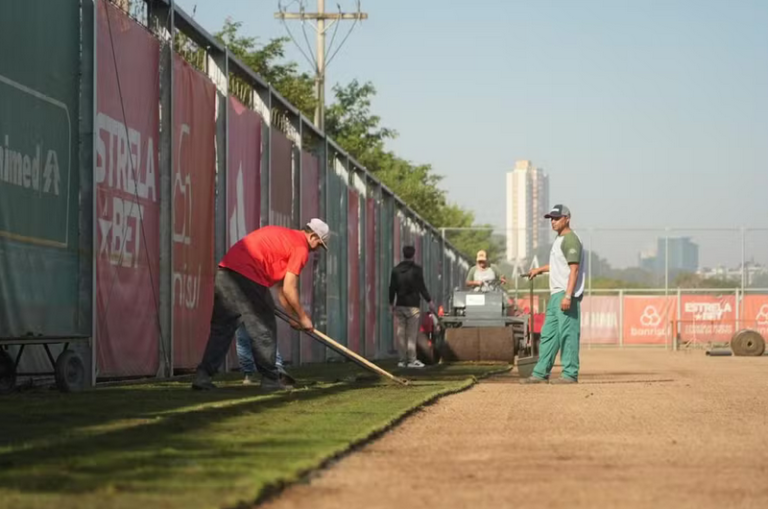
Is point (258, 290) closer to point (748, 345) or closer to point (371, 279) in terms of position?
point (371, 279)

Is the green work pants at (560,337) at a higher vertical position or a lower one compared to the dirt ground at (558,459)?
higher

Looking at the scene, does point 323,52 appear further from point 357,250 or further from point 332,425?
point 332,425

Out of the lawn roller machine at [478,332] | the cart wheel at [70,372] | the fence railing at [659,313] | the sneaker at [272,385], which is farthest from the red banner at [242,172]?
the fence railing at [659,313]

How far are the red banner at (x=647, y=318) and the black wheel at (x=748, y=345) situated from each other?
17.1m

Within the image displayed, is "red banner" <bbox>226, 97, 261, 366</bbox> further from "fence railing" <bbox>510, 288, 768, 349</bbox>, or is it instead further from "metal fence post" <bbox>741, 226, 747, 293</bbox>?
"metal fence post" <bbox>741, 226, 747, 293</bbox>

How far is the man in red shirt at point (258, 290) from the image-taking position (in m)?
13.1

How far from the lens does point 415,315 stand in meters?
23.6

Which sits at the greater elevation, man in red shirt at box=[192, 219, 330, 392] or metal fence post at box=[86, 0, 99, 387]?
metal fence post at box=[86, 0, 99, 387]

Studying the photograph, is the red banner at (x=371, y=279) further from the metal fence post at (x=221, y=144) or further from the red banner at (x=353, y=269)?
the metal fence post at (x=221, y=144)

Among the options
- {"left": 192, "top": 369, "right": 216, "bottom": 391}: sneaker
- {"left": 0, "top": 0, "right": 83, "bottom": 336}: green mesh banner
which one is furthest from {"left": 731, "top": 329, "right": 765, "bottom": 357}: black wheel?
{"left": 0, "top": 0, "right": 83, "bottom": 336}: green mesh banner

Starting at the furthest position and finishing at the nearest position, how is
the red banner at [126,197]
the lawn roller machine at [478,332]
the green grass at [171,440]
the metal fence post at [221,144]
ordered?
the lawn roller machine at [478,332], the metal fence post at [221,144], the red banner at [126,197], the green grass at [171,440]

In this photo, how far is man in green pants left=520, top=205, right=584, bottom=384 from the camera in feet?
52.8

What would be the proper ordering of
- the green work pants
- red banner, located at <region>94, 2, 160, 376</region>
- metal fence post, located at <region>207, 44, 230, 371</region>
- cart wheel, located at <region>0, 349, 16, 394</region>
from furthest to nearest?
metal fence post, located at <region>207, 44, 230, 371</region> < the green work pants < red banner, located at <region>94, 2, 160, 376</region> < cart wheel, located at <region>0, 349, 16, 394</region>

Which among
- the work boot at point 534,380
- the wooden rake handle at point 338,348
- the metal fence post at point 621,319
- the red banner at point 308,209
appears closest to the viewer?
the wooden rake handle at point 338,348
